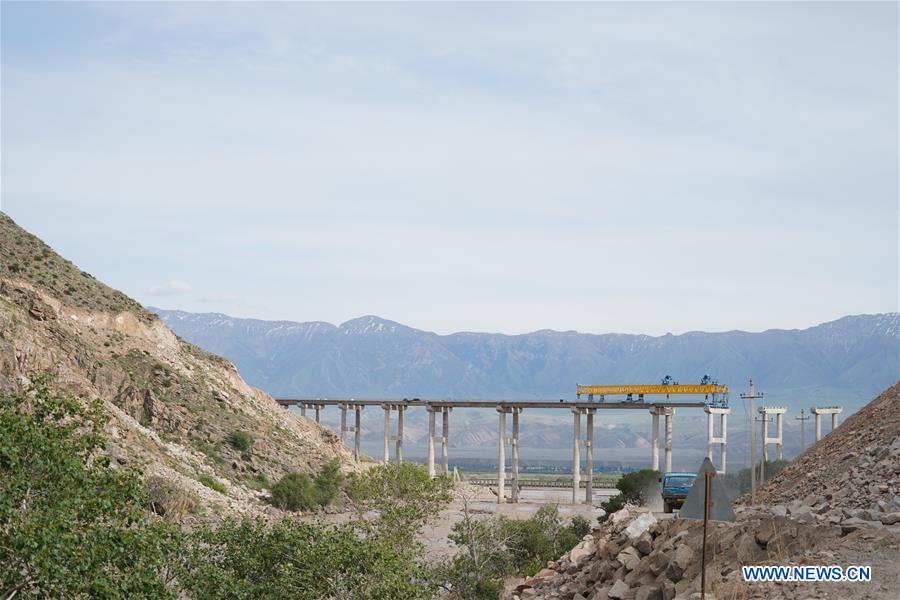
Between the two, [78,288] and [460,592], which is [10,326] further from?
[460,592]

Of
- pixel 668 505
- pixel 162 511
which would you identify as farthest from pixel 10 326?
pixel 668 505

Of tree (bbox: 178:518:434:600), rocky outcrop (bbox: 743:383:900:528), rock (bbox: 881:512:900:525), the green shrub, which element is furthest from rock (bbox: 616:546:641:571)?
the green shrub

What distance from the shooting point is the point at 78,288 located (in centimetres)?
8294

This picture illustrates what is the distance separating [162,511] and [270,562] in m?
31.3

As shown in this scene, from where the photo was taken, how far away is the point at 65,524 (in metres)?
21.1

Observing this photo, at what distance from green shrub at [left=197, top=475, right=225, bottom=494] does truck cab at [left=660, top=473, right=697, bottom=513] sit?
119 feet

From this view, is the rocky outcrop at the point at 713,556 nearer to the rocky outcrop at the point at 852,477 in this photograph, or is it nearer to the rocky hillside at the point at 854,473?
the rocky outcrop at the point at 852,477

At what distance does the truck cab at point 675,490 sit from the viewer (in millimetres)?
37469

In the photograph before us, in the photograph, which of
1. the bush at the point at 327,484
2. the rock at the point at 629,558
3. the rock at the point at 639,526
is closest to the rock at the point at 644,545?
the rock at the point at 629,558

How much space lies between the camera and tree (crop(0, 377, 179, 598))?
2072cm

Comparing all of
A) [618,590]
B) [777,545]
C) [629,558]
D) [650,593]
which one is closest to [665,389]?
[629,558]

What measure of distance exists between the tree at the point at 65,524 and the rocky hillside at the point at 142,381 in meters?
34.6

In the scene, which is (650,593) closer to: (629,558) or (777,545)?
(629,558)

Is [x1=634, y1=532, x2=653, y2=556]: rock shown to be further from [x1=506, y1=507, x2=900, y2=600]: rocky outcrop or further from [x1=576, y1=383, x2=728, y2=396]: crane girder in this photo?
[x1=576, y1=383, x2=728, y2=396]: crane girder
